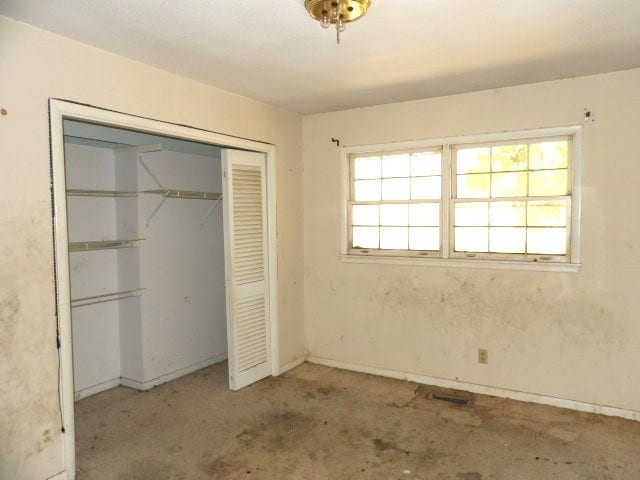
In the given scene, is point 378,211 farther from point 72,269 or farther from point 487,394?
point 72,269

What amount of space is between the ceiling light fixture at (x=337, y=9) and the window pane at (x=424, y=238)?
2.27 metres

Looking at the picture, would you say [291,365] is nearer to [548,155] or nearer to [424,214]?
[424,214]

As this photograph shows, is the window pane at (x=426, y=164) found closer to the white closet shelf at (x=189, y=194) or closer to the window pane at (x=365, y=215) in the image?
the window pane at (x=365, y=215)

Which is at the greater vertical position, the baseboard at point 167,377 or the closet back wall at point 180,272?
the closet back wall at point 180,272

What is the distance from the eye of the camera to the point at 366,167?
4285 mm

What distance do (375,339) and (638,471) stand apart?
7.00 feet

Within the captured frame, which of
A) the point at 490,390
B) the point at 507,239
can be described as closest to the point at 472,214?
the point at 507,239

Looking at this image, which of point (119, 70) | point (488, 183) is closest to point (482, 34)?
point (488, 183)

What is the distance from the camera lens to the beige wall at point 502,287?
3217 mm

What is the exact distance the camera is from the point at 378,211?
4207 mm

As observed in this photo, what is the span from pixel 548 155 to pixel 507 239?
2.34ft

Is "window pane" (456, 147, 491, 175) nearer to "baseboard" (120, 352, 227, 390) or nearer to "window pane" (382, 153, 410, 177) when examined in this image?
"window pane" (382, 153, 410, 177)

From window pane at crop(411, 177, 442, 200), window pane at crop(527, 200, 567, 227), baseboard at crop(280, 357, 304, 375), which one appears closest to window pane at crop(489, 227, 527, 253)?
window pane at crop(527, 200, 567, 227)

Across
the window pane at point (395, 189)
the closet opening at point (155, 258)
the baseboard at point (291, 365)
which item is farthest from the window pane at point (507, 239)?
the baseboard at point (291, 365)
